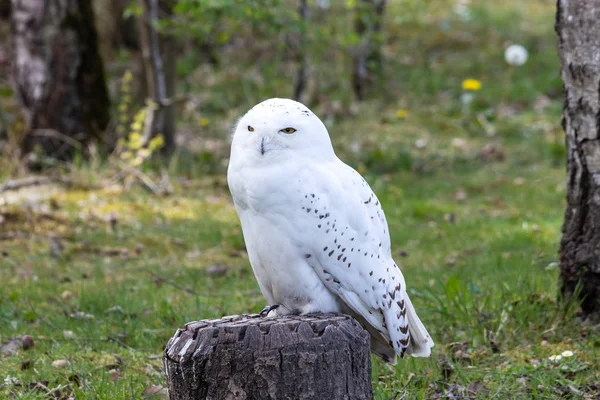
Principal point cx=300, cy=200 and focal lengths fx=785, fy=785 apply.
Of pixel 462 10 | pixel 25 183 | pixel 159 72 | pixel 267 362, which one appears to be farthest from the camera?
pixel 462 10

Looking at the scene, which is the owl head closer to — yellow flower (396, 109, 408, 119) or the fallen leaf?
the fallen leaf

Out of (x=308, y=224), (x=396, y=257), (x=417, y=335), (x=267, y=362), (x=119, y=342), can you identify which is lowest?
(x=396, y=257)

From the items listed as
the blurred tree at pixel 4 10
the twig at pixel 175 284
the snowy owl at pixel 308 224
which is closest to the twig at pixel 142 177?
the twig at pixel 175 284

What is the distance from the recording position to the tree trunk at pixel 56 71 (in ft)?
26.2

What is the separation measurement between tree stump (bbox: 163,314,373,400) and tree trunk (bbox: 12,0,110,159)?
228 inches

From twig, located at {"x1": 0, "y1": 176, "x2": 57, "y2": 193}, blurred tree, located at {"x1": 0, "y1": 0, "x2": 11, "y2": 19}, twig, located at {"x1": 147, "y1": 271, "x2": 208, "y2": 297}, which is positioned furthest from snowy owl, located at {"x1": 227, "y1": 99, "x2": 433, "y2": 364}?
blurred tree, located at {"x1": 0, "y1": 0, "x2": 11, "y2": 19}

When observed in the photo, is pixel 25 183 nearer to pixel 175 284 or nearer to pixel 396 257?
pixel 175 284

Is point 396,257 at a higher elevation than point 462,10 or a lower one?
lower

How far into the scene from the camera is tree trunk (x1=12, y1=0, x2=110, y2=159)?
314 inches

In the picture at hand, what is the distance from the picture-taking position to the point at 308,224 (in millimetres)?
3109

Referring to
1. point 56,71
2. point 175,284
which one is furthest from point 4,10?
point 175,284

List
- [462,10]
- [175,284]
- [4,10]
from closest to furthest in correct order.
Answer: [175,284]
[4,10]
[462,10]

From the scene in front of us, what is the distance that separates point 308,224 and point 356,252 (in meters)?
0.26

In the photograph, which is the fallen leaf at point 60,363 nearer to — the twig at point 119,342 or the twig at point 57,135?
the twig at point 119,342
